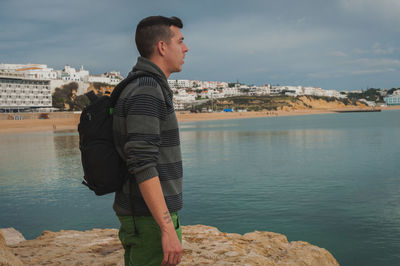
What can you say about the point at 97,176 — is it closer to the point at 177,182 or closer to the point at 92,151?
the point at 92,151

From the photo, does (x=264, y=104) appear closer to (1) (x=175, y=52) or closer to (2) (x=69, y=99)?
(2) (x=69, y=99)

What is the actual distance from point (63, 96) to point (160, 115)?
127 metres

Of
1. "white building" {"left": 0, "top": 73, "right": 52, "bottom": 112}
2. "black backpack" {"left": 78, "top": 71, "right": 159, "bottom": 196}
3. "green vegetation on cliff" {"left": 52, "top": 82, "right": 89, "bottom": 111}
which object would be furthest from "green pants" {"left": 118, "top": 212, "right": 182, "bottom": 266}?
"green vegetation on cliff" {"left": 52, "top": 82, "right": 89, "bottom": 111}

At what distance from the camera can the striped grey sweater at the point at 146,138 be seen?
1963mm

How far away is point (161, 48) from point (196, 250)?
348cm

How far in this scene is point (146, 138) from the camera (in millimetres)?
1970

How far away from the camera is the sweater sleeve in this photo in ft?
6.42

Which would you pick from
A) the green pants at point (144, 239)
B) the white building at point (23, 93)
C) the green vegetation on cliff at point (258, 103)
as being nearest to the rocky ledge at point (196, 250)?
the green pants at point (144, 239)

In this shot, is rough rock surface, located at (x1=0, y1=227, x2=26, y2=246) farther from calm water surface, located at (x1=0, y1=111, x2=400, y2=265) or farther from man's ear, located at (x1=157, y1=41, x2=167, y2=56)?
man's ear, located at (x1=157, y1=41, x2=167, y2=56)

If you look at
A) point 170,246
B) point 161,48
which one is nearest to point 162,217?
point 170,246

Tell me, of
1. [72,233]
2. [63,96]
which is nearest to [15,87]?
[63,96]

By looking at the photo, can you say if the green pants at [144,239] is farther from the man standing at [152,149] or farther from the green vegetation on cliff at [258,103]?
the green vegetation on cliff at [258,103]

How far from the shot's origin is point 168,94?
2176mm

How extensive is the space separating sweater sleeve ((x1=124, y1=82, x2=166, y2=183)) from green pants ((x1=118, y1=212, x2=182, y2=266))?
309 mm
